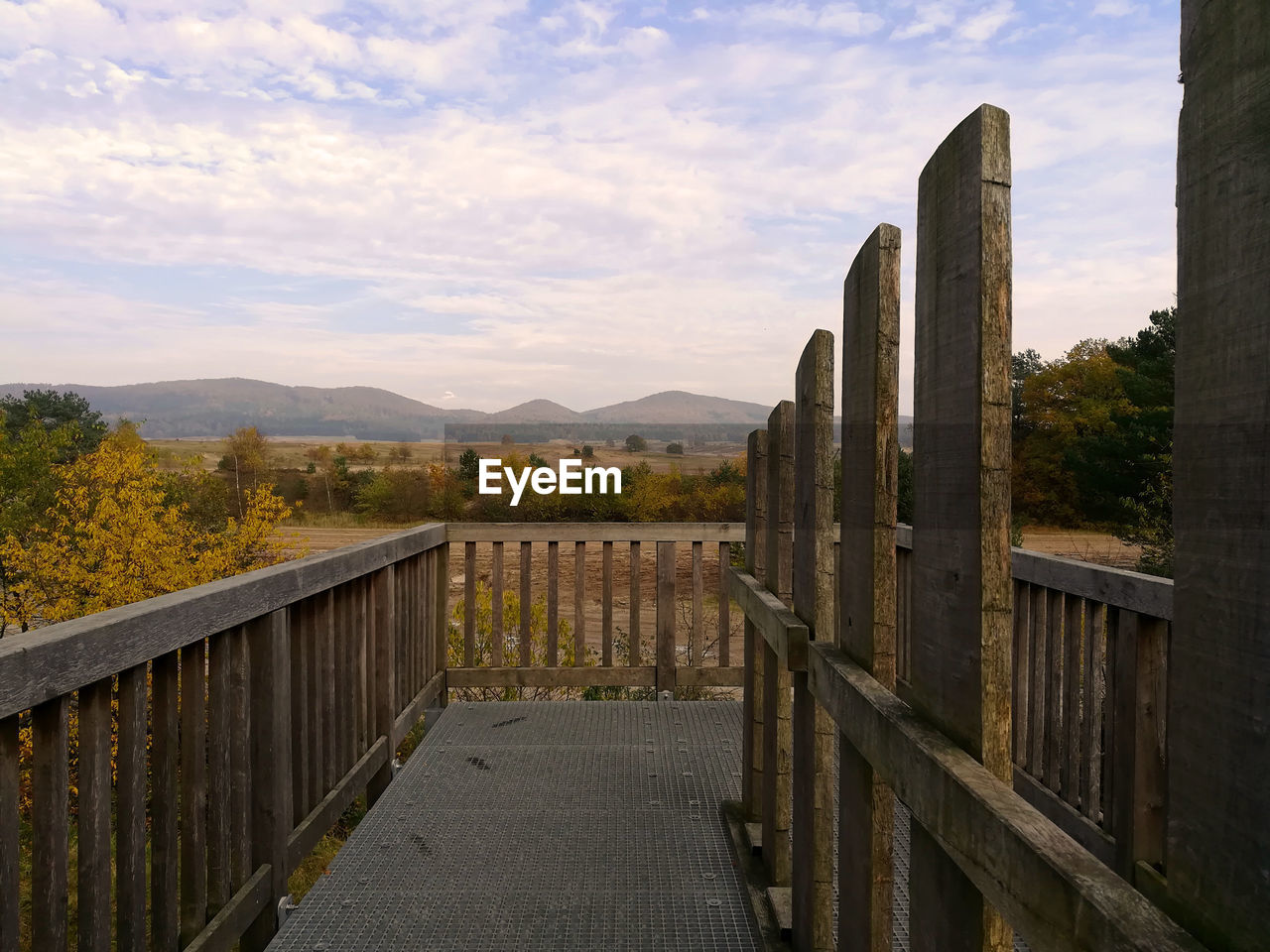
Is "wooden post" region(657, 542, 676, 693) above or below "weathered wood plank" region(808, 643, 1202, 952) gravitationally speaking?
below

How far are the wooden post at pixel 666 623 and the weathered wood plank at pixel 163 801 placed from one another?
270 cm

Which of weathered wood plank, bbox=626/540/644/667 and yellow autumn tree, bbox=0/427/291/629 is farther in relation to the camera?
yellow autumn tree, bbox=0/427/291/629

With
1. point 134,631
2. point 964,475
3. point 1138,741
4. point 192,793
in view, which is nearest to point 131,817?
point 192,793

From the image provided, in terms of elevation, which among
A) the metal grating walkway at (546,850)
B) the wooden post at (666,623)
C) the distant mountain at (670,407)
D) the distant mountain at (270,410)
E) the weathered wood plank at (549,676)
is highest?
the distant mountain at (270,410)

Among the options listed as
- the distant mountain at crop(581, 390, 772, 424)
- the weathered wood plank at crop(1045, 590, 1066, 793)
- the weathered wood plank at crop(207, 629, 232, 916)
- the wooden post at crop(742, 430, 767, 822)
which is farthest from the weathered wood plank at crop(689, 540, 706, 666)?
the distant mountain at crop(581, 390, 772, 424)

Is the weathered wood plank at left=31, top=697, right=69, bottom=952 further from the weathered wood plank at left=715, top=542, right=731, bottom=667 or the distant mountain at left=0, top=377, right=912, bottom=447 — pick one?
the distant mountain at left=0, top=377, right=912, bottom=447

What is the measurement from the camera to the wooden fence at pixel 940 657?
34.1 inches

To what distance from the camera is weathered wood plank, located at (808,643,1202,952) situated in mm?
605

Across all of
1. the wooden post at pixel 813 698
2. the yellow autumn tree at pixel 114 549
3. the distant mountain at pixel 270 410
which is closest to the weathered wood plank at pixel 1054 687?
the wooden post at pixel 813 698

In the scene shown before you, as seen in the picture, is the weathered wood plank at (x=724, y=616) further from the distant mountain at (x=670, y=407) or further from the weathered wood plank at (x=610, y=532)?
the distant mountain at (x=670, y=407)

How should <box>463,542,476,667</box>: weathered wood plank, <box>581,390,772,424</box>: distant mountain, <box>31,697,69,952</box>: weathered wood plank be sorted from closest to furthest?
<box>31,697,69,952</box>: weathered wood plank, <box>463,542,476,667</box>: weathered wood plank, <box>581,390,772,424</box>: distant mountain

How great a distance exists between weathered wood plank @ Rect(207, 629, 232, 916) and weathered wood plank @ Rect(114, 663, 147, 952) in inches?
11.7

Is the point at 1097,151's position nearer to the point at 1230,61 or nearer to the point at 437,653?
the point at 1230,61

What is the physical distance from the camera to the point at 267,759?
6.86 ft
